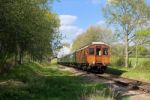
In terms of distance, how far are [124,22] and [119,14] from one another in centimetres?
178

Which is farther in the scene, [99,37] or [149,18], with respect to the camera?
[99,37]

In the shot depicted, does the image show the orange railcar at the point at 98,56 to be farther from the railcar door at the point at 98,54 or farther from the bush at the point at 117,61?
the bush at the point at 117,61

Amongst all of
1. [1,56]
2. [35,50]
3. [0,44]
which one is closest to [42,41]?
[35,50]

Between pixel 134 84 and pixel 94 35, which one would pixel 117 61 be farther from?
pixel 94 35

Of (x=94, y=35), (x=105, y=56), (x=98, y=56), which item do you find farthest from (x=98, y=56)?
(x=94, y=35)

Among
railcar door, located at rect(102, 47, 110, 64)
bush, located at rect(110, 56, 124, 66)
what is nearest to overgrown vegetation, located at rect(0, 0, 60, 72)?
railcar door, located at rect(102, 47, 110, 64)

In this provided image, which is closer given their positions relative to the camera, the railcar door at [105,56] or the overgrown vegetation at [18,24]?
the overgrown vegetation at [18,24]

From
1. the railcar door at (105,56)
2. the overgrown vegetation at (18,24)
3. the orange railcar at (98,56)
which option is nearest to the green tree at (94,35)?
the railcar door at (105,56)

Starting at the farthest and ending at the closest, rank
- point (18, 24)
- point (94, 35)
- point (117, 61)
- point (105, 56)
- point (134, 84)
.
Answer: point (94, 35) → point (117, 61) → point (105, 56) → point (134, 84) → point (18, 24)

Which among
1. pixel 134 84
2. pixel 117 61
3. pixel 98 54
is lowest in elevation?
pixel 134 84

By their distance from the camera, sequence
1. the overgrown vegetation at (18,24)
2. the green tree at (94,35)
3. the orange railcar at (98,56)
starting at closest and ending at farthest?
the overgrown vegetation at (18,24)
the orange railcar at (98,56)
the green tree at (94,35)

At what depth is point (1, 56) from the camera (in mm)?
27297

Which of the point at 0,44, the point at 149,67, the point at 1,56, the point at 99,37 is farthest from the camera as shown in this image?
the point at 99,37

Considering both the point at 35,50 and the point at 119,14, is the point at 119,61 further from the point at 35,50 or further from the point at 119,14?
the point at 35,50
